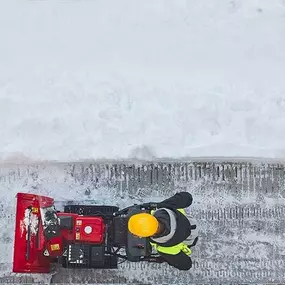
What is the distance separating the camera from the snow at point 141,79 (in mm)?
5348

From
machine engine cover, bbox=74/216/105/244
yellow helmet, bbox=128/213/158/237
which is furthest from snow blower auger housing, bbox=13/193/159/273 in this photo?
yellow helmet, bbox=128/213/158/237

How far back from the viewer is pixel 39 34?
573cm

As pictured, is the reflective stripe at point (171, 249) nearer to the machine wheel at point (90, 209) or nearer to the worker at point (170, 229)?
the worker at point (170, 229)

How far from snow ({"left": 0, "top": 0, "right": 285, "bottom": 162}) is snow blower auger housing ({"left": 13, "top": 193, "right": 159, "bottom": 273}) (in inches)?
25.3

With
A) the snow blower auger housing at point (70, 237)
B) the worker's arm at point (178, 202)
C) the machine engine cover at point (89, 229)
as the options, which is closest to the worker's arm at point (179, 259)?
the snow blower auger housing at point (70, 237)

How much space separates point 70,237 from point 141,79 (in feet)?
5.51

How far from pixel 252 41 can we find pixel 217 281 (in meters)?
2.34

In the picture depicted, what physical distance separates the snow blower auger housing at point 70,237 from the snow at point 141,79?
2.11 feet

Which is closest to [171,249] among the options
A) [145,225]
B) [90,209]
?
[145,225]

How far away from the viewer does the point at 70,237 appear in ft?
15.9

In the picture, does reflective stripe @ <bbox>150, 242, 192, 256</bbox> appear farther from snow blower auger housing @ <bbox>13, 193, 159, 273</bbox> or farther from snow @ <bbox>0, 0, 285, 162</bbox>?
snow @ <bbox>0, 0, 285, 162</bbox>

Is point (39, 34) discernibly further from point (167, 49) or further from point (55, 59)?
point (167, 49)

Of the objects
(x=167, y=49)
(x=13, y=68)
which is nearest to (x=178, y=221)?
(x=167, y=49)

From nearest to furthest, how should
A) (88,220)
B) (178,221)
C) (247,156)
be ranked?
1. (178,221)
2. (88,220)
3. (247,156)
